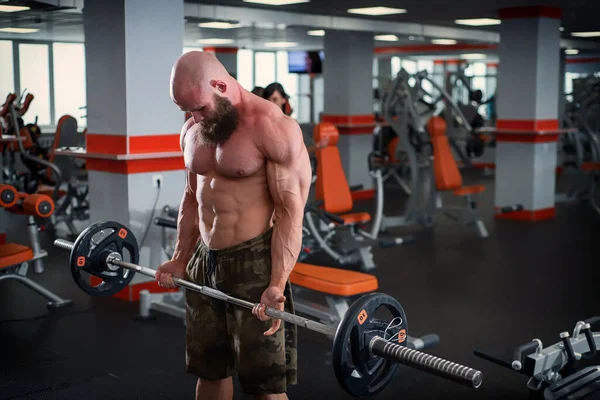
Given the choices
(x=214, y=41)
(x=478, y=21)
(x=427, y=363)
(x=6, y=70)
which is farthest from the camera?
(x=214, y=41)

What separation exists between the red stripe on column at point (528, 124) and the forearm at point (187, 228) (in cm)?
587

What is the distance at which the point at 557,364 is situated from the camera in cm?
289

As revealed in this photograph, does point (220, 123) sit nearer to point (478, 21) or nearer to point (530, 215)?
point (530, 215)

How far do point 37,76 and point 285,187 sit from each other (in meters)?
11.1

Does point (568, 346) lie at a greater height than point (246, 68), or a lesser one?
lesser

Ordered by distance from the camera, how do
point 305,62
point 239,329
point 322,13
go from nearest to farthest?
point 239,329 → point 322,13 → point 305,62

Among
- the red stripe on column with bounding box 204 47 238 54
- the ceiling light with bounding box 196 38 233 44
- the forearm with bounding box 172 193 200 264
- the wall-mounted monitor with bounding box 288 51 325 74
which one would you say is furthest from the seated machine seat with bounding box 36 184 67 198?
the wall-mounted monitor with bounding box 288 51 325 74

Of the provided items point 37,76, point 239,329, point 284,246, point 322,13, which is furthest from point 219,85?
point 37,76

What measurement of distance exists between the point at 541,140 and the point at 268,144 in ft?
20.2

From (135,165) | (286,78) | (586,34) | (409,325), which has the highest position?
(586,34)

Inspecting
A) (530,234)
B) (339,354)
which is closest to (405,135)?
(530,234)

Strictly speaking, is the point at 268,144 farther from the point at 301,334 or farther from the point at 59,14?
the point at 59,14

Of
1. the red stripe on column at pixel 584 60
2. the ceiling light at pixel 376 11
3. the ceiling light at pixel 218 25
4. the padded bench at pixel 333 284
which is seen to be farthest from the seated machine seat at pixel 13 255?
the red stripe on column at pixel 584 60

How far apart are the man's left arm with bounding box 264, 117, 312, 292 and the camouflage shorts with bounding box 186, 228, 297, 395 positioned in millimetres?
92
